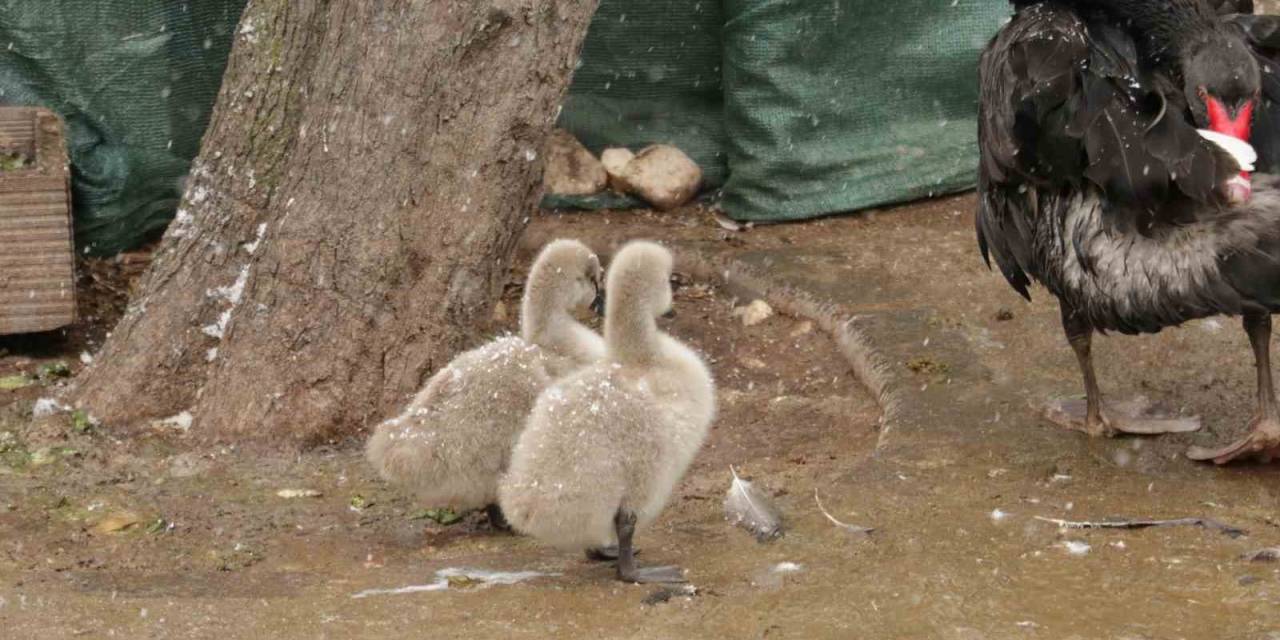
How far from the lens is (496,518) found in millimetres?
5145

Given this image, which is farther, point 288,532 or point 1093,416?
point 1093,416

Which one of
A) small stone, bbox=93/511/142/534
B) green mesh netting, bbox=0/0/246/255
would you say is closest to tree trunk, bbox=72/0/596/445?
small stone, bbox=93/511/142/534

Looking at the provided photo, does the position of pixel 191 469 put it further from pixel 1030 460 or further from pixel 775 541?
pixel 1030 460

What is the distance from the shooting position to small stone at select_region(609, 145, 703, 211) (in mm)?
8234

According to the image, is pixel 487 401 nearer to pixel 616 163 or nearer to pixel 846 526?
pixel 846 526

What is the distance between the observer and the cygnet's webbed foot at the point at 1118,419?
5453 millimetres

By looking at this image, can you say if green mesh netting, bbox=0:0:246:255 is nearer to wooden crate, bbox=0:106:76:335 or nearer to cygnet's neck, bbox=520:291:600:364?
wooden crate, bbox=0:106:76:335

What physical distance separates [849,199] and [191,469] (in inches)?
144

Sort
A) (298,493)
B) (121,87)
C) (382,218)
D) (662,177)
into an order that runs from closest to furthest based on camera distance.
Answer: (298,493) → (382,218) → (121,87) → (662,177)

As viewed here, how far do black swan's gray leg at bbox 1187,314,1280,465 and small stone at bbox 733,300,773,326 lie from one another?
229 cm

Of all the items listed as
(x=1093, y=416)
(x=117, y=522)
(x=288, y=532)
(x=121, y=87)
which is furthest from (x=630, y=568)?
(x=121, y=87)

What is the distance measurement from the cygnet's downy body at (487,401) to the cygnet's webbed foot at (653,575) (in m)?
0.58

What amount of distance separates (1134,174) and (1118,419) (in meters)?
1.11

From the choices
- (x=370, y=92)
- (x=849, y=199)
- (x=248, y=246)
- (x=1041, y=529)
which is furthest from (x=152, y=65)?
(x=1041, y=529)
